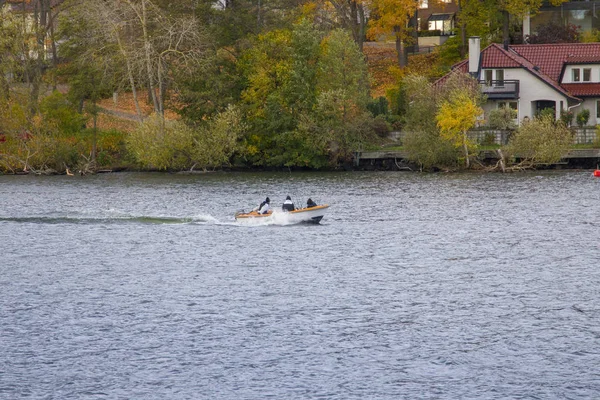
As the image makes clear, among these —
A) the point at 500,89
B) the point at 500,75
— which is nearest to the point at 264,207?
the point at 500,89

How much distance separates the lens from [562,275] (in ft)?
140

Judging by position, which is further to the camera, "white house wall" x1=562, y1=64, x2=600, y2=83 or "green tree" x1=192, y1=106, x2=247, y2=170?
"white house wall" x1=562, y1=64, x2=600, y2=83

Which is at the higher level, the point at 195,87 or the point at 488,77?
the point at 488,77

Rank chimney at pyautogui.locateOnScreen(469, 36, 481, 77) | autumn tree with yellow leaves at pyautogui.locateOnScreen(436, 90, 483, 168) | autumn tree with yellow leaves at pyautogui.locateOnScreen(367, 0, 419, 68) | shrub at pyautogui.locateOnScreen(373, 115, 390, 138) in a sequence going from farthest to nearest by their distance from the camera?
autumn tree with yellow leaves at pyautogui.locateOnScreen(367, 0, 419, 68), chimney at pyautogui.locateOnScreen(469, 36, 481, 77), shrub at pyautogui.locateOnScreen(373, 115, 390, 138), autumn tree with yellow leaves at pyautogui.locateOnScreen(436, 90, 483, 168)

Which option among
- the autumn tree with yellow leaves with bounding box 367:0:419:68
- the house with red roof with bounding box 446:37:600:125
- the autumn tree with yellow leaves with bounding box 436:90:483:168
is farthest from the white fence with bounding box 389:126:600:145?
the autumn tree with yellow leaves with bounding box 367:0:419:68

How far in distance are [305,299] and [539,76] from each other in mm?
59574

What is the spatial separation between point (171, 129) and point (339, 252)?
139 feet

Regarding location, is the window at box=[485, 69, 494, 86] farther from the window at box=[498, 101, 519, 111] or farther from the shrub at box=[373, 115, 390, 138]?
the shrub at box=[373, 115, 390, 138]

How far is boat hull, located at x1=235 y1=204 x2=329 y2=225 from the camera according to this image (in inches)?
2263

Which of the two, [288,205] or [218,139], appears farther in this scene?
[218,139]

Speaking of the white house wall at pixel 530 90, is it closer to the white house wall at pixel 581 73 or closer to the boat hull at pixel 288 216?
the white house wall at pixel 581 73

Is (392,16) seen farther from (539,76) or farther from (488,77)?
(539,76)

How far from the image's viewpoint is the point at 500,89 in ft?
308

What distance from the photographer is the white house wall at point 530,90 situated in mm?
93625
